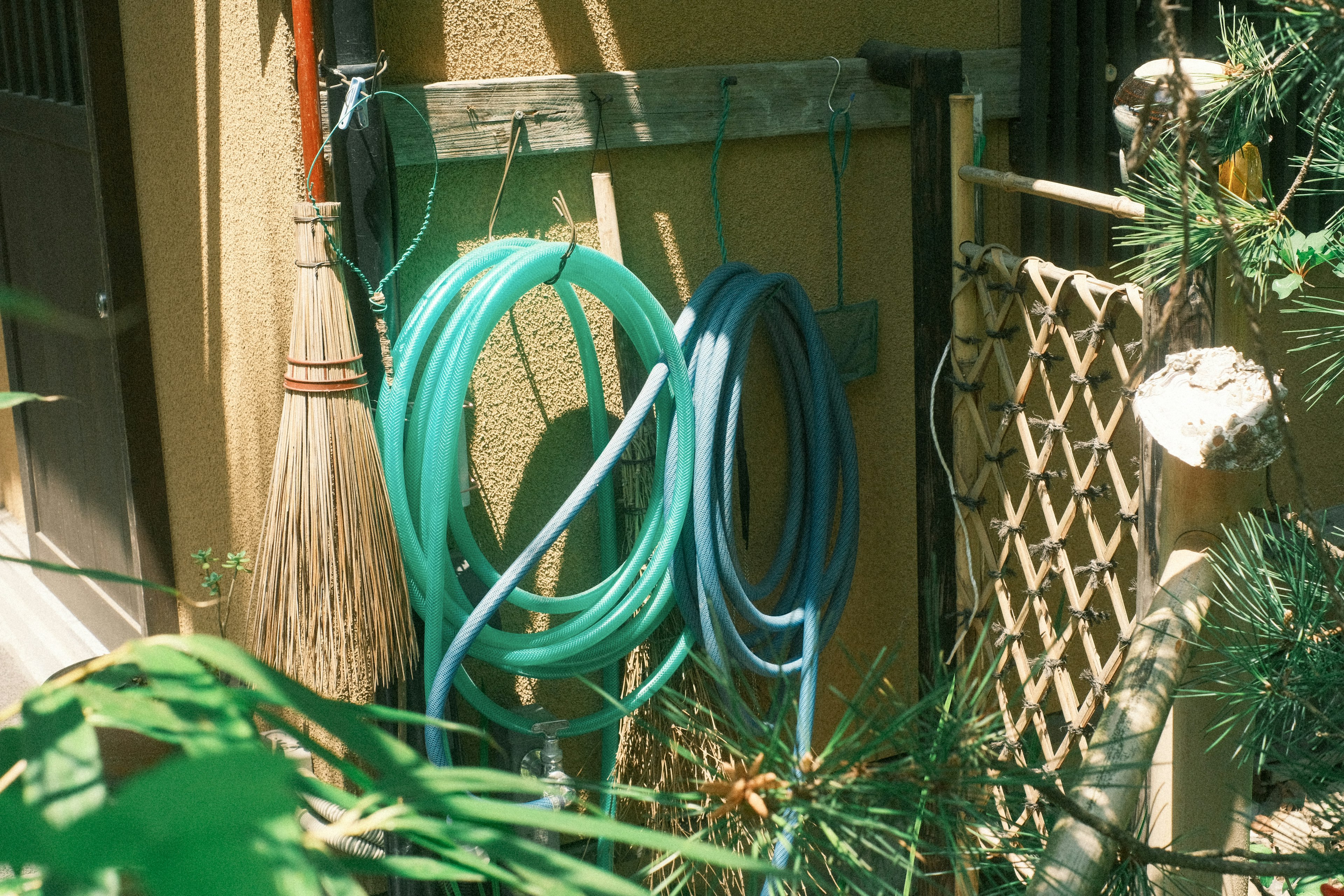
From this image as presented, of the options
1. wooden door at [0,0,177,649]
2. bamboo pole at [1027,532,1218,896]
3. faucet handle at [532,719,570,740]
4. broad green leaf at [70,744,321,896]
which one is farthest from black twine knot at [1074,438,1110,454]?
broad green leaf at [70,744,321,896]

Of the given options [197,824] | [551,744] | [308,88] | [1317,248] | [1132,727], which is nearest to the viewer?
[197,824]

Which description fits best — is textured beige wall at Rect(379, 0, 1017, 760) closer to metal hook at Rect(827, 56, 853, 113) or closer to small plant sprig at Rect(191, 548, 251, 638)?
metal hook at Rect(827, 56, 853, 113)

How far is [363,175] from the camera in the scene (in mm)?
2238

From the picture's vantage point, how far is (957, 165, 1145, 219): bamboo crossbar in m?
2.15

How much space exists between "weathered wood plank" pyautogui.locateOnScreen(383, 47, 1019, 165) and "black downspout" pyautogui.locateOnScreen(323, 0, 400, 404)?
9 centimetres

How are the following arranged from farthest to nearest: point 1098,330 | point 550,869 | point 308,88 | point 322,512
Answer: point 1098,330, point 308,88, point 322,512, point 550,869

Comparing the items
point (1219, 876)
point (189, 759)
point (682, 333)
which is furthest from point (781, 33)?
point (189, 759)

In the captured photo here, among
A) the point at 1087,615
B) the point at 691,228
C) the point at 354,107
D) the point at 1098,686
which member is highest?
the point at 354,107

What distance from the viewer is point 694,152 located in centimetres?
275

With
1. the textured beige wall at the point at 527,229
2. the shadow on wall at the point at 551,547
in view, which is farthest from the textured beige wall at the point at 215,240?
the shadow on wall at the point at 551,547

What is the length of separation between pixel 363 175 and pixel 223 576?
1.02 m

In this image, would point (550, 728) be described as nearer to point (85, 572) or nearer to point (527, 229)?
point (527, 229)

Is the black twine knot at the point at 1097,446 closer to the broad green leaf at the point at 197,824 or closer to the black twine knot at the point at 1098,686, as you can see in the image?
the black twine knot at the point at 1098,686

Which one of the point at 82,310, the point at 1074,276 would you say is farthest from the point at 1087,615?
the point at 82,310
